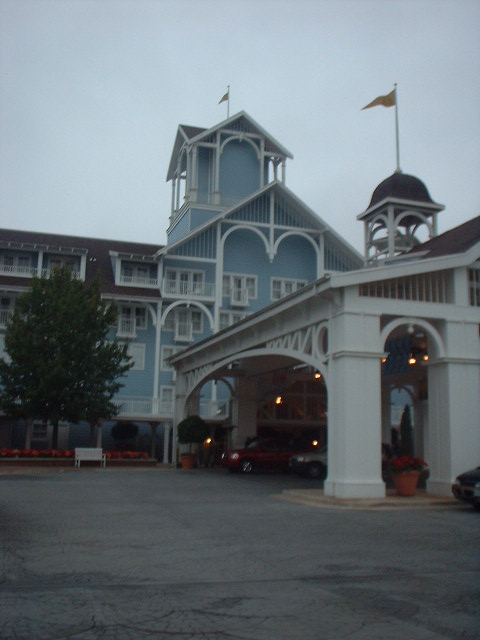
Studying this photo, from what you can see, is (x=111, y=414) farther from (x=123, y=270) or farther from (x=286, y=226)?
(x=286, y=226)

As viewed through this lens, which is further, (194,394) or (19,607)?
(194,394)

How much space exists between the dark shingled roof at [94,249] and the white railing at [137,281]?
260 millimetres

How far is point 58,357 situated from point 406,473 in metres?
20.4

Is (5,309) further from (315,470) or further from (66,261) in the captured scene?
(315,470)

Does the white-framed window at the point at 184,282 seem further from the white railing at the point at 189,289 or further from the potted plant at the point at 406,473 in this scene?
the potted plant at the point at 406,473

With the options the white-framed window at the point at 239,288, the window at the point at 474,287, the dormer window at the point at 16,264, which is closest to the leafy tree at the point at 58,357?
the dormer window at the point at 16,264

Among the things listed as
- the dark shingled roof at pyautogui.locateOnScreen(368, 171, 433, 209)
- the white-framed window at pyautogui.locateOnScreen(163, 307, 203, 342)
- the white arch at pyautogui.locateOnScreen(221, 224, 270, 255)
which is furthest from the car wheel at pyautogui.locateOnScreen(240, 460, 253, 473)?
the white arch at pyautogui.locateOnScreen(221, 224, 270, 255)

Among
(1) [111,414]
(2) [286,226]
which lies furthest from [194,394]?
(2) [286,226]

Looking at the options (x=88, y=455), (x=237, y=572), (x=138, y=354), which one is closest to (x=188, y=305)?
(x=138, y=354)

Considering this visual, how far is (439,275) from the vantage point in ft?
63.1

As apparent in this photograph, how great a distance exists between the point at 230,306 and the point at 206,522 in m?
30.3

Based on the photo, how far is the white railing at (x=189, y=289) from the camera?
4212cm

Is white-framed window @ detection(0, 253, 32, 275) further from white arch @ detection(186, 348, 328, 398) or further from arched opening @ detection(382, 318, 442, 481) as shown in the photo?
arched opening @ detection(382, 318, 442, 481)

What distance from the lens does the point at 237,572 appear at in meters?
8.59
